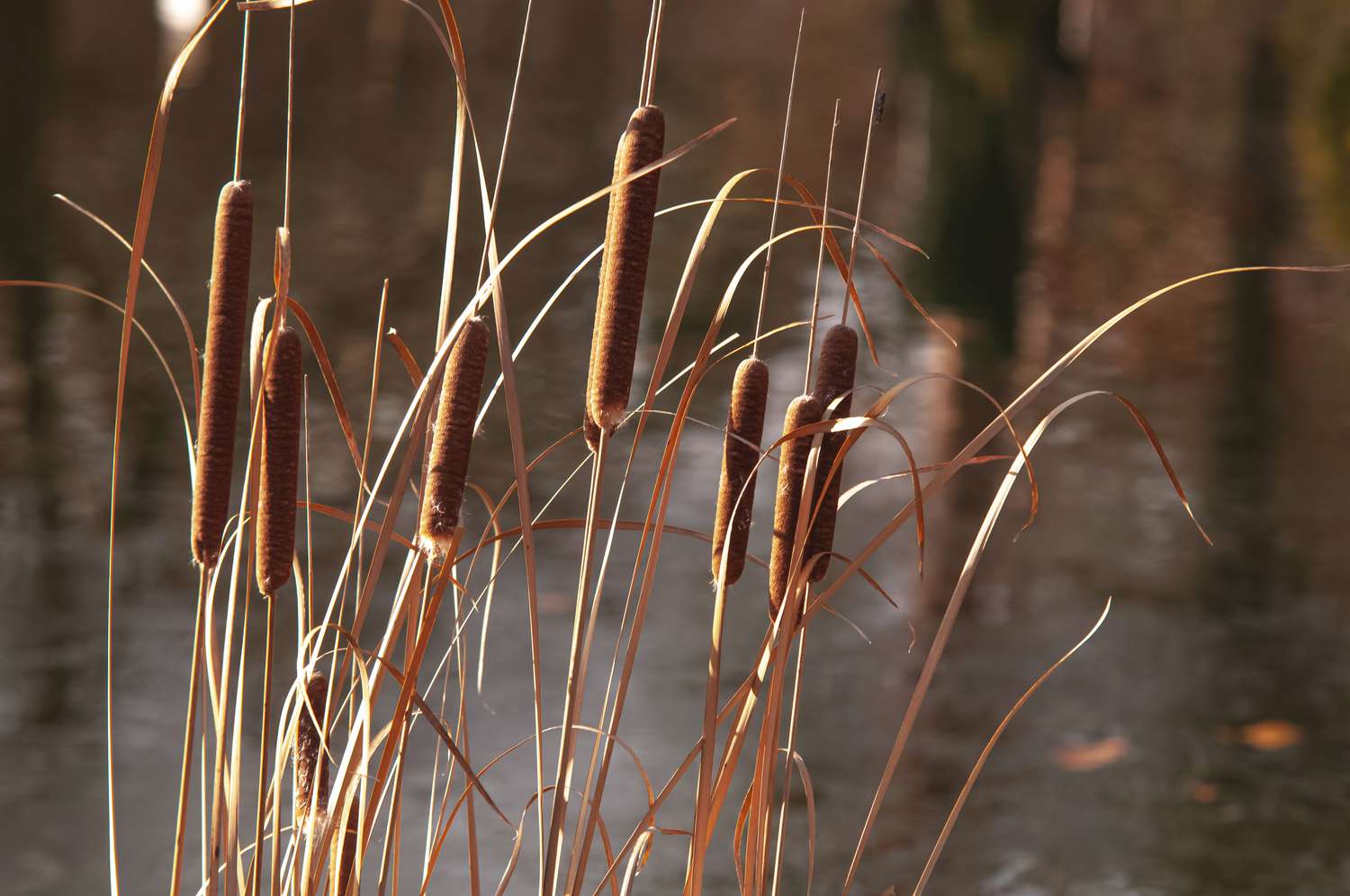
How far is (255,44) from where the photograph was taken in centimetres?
993

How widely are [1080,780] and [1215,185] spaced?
5.88 meters

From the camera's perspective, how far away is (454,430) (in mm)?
920

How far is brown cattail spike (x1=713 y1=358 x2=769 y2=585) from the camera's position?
95cm

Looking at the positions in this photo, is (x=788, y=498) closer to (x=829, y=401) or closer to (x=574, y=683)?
(x=829, y=401)

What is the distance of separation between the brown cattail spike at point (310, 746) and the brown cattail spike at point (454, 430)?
15 cm

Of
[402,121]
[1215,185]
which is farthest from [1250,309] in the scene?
[402,121]

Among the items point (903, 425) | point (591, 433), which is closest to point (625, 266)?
point (591, 433)

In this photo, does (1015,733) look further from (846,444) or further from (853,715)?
(846,444)

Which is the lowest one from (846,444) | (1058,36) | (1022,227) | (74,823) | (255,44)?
(74,823)

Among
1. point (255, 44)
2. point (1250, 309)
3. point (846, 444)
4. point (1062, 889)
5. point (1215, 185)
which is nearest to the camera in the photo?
point (846, 444)

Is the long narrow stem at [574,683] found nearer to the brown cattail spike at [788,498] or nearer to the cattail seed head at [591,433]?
the cattail seed head at [591,433]

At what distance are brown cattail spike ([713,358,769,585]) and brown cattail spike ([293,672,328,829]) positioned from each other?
293mm

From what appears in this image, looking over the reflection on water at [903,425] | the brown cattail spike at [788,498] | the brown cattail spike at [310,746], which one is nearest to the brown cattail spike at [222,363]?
the brown cattail spike at [310,746]

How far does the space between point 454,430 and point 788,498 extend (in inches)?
8.8
